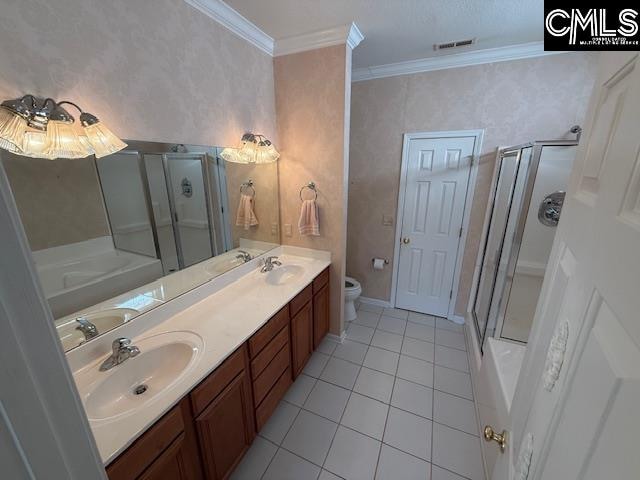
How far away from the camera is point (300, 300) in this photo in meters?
→ 1.90

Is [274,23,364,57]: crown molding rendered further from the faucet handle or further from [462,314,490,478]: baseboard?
[462,314,490,478]: baseboard

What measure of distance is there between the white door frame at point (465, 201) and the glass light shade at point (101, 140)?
7.60 feet

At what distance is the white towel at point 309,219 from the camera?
2.23 meters

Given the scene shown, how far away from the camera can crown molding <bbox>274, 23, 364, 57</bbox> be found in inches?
71.2

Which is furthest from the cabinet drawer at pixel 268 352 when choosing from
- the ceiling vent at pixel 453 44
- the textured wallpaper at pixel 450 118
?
the ceiling vent at pixel 453 44

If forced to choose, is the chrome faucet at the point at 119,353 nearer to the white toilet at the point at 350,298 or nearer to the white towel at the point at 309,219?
the white towel at the point at 309,219

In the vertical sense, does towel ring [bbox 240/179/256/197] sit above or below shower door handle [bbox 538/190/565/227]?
above

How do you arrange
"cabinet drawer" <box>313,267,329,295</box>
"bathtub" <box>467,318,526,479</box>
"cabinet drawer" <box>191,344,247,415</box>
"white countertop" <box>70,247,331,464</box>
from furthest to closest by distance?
"cabinet drawer" <box>313,267,329,295</box>, "bathtub" <box>467,318,526,479</box>, "cabinet drawer" <box>191,344,247,415</box>, "white countertop" <box>70,247,331,464</box>

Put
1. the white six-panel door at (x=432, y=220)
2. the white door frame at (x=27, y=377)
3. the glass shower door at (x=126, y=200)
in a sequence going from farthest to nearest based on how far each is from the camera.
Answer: the white six-panel door at (x=432, y=220) < the glass shower door at (x=126, y=200) < the white door frame at (x=27, y=377)

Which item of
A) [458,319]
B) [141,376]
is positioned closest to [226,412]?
[141,376]

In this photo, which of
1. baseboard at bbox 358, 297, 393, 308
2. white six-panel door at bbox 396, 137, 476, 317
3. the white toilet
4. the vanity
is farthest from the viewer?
baseboard at bbox 358, 297, 393, 308

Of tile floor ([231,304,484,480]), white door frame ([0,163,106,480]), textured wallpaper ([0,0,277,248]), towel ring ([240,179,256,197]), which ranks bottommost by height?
tile floor ([231,304,484,480])

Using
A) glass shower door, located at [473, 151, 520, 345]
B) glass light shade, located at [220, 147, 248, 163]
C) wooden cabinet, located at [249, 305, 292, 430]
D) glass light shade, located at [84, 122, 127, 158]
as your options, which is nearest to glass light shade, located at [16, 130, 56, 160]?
glass light shade, located at [84, 122, 127, 158]

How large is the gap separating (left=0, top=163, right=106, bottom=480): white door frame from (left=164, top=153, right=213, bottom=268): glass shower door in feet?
4.33
